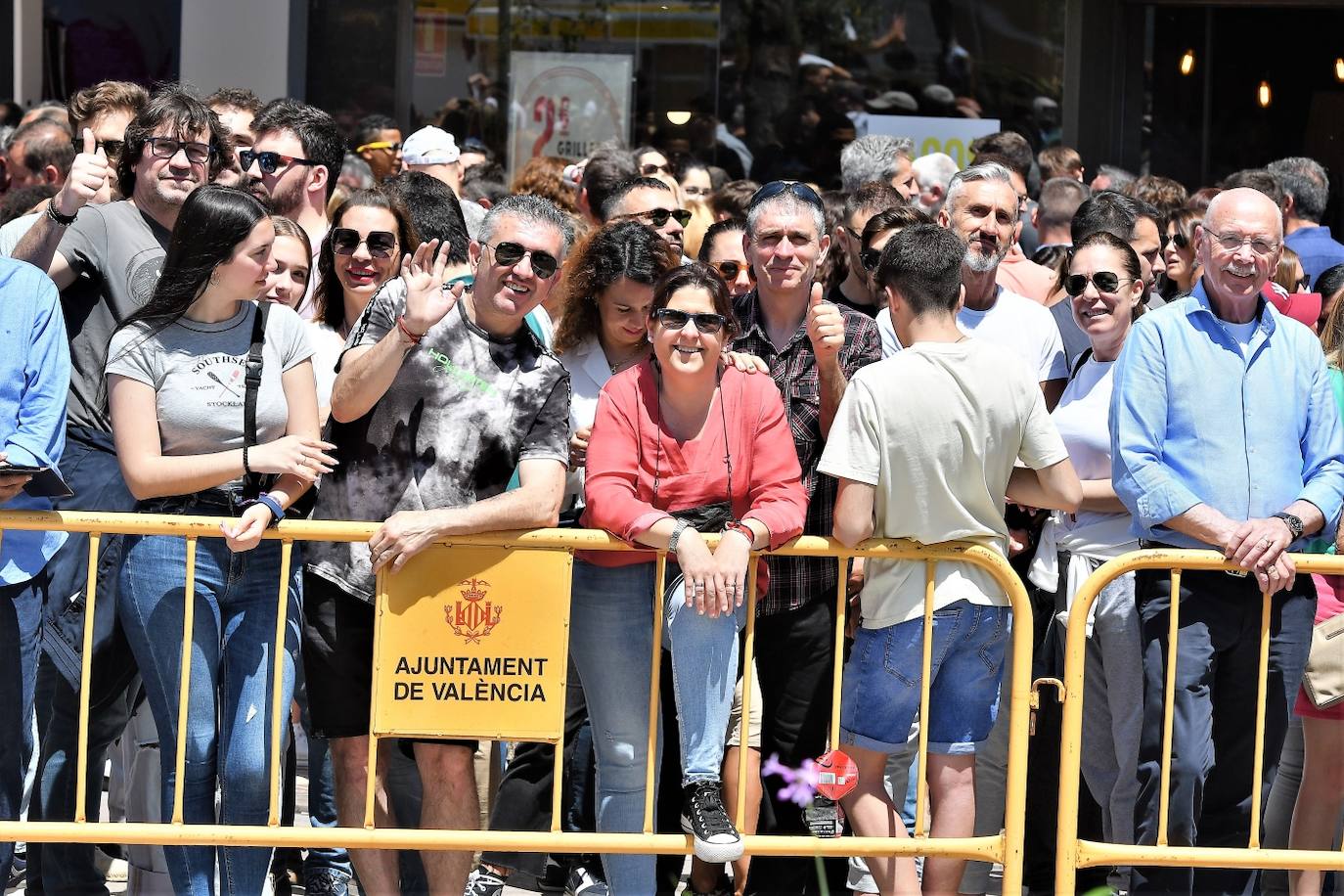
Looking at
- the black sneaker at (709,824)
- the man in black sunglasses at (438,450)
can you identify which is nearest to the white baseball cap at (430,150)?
the man in black sunglasses at (438,450)

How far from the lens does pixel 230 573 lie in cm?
472

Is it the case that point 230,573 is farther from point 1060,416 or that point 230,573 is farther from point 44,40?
point 44,40

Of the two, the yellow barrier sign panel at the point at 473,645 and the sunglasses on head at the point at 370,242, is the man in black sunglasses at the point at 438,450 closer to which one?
the yellow barrier sign panel at the point at 473,645

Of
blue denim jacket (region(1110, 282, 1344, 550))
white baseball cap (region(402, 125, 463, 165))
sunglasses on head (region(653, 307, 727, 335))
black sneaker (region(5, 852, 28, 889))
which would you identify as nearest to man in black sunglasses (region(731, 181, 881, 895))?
sunglasses on head (region(653, 307, 727, 335))

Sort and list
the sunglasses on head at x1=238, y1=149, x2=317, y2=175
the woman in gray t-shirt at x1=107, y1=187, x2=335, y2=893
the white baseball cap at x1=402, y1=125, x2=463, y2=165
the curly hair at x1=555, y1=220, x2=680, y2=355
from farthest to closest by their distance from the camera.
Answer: the white baseball cap at x1=402, y1=125, x2=463, y2=165
the sunglasses on head at x1=238, y1=149, x2=317, y2=175
the curly hair at x1=555, y1=220, x2=680, y2=355
the woman in gray t-shirt at x1=107, y1=187, x2=335, y2=893

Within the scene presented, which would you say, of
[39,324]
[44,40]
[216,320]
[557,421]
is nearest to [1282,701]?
[557,421]

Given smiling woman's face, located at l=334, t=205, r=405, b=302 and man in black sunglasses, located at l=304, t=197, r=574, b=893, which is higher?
smiling woman's face, located at l=334, t=205, r=405, b=302

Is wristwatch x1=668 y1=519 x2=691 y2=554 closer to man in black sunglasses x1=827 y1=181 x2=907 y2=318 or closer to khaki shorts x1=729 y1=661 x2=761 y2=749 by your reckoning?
khaki shorts x1=729 y1=661 x2=761 y2=749

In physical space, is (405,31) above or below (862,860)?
above

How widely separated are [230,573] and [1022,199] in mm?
4045

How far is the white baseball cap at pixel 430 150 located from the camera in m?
7.92

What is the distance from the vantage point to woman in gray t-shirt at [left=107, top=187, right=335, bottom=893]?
4.59 meters

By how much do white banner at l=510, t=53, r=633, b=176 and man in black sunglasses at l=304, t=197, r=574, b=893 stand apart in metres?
9.09

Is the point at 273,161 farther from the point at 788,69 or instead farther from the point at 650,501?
the point at 788,69
